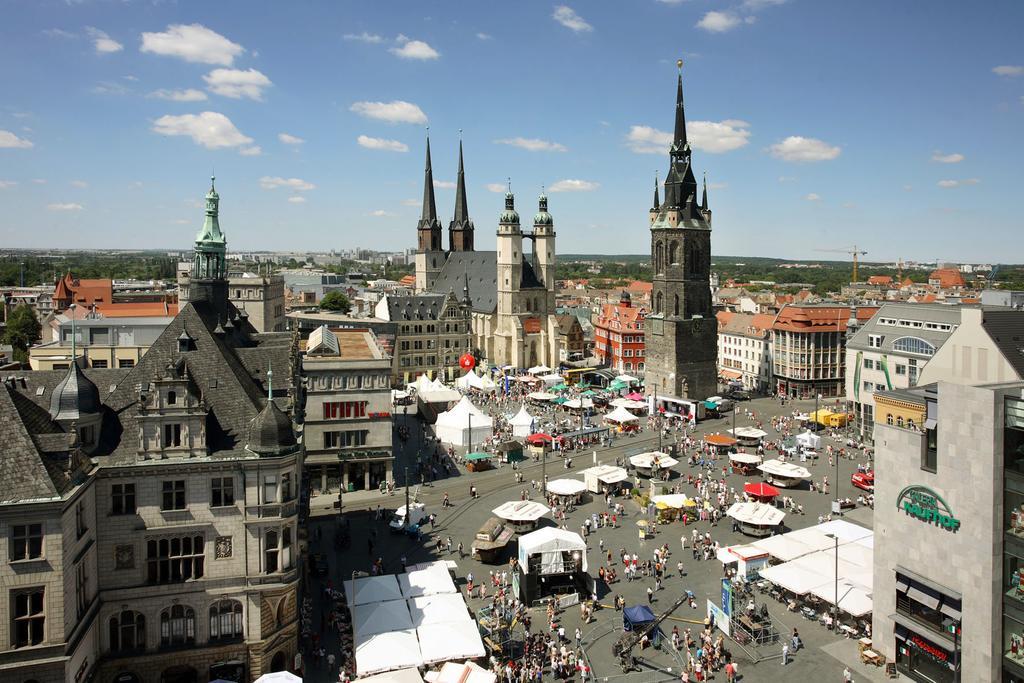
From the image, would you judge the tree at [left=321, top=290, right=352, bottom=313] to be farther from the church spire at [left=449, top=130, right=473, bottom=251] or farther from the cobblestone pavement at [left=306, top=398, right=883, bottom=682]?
the cobblestone pavement at [left=306, top=398, right=883, bottom=682]

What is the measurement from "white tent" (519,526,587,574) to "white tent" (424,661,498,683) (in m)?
8.79

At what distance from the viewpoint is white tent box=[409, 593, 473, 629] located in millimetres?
31006

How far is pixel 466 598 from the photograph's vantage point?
37.4m

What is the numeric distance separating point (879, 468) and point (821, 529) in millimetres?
11722

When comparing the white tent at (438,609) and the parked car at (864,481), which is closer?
the white tent at (438,609)

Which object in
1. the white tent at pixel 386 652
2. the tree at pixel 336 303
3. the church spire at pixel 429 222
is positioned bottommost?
the white tent at pixel 386 652

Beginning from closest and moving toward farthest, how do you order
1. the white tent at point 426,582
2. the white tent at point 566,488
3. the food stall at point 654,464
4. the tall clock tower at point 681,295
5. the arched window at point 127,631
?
the arched window at point 127,631, the white tent at point 426,582, the white tent at point 566,488, the food stall at point 654,464, the tall clock tower at point 681,295

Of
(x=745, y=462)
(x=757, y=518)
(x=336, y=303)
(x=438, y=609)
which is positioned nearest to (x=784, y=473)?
(x=745, y=462)

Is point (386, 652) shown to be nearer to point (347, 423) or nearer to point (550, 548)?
point (550, 548)

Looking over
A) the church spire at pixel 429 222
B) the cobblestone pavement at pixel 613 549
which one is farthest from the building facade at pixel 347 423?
the church spire at pixel 429 222

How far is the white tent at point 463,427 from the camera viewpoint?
64688 millimetres

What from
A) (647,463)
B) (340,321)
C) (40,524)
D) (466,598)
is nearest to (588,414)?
(647,463)

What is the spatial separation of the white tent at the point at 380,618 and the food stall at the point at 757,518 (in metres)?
22.2

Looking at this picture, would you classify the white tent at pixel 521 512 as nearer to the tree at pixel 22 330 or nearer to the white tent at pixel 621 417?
the white tent at pixel 621 417
